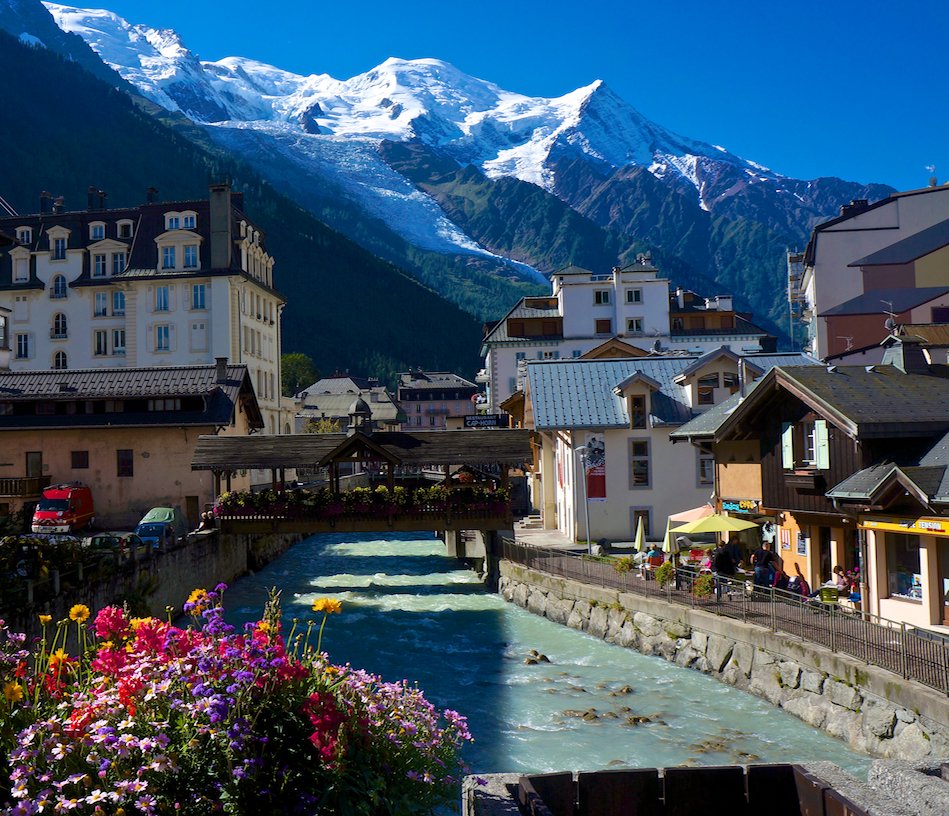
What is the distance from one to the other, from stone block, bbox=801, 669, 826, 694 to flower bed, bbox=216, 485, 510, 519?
67.3 ft

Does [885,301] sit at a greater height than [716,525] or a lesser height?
greater

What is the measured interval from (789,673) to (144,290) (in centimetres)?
5966

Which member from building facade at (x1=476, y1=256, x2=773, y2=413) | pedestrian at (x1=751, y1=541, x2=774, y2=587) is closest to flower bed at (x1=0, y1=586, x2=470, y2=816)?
pedestrian at (x1=751, y1=541, x2=774, y2=587)

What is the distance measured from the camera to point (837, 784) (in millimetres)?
8383

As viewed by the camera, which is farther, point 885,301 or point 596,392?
point 885,301

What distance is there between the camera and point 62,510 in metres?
46.4

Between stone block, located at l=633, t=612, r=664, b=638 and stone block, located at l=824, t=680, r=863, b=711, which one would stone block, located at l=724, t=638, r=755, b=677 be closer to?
stone block, located at l=824, t=680, r=863, b=711

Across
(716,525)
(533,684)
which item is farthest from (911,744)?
(716,525)

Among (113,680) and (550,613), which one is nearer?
(113,680)

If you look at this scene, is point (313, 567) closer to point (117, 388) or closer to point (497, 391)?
point (117, 388)

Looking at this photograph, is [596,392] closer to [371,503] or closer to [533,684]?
[371,503]

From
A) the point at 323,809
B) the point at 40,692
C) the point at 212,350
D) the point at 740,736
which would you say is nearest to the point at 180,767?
the point at 323,809

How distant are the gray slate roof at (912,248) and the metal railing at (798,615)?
37285 mm

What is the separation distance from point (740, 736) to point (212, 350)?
55.4m
